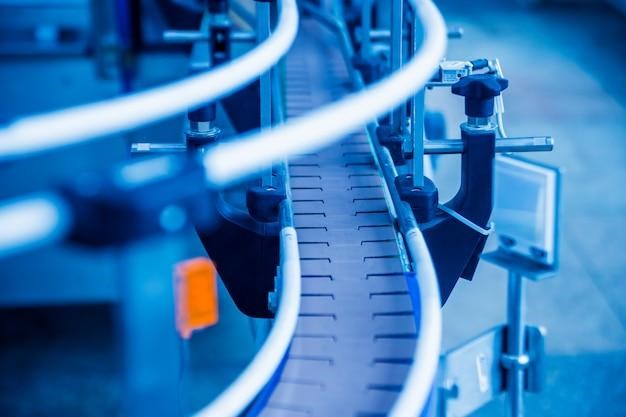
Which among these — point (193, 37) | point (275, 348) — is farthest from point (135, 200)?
point (193, 37)

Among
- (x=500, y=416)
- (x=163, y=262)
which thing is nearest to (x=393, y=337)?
(x=163, y=262)

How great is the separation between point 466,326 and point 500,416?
2.54 ft

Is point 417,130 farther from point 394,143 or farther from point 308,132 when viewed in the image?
point 308,132

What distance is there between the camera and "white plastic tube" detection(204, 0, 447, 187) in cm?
49

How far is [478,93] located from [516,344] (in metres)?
0.53

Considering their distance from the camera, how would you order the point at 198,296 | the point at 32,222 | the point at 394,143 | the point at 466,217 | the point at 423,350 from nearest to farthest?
the point at 32,222, the point at 423,350, the point at 466,217, the point at 394,143, the point at 198,296

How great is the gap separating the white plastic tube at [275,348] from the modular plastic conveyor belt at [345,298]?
0.10ft

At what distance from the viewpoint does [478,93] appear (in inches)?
38.5

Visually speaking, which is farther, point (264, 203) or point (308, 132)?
point (264, 203)

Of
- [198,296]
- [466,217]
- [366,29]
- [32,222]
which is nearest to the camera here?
[32,222]

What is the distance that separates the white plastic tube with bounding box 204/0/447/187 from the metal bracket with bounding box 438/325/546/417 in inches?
28.4

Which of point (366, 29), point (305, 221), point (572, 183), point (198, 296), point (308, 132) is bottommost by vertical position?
point (572, 183)

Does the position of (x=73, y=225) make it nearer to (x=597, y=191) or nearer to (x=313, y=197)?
(x=313, y=197)

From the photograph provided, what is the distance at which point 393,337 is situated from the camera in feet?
2.71
